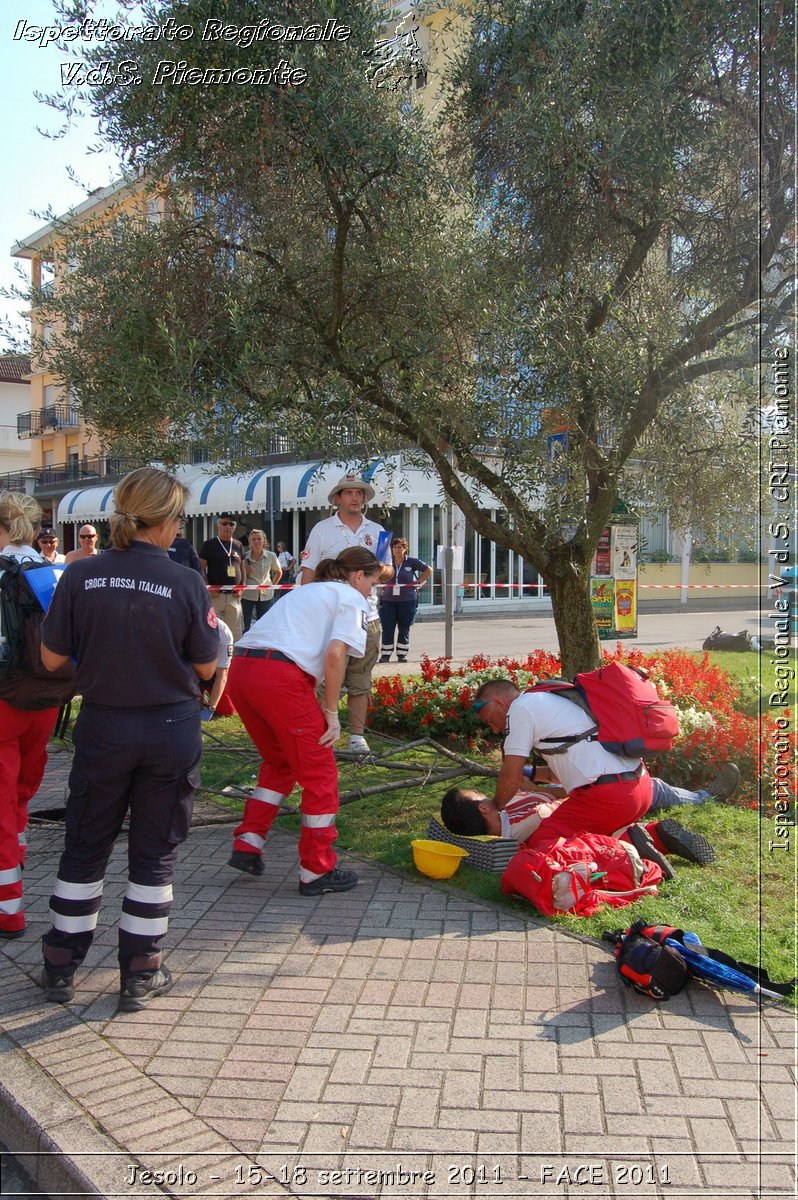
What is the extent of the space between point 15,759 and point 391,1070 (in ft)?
7.34

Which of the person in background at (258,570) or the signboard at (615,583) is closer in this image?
the signboard at (615,583)

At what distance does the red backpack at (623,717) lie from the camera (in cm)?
459

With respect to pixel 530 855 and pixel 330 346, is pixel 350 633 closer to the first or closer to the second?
pixel 530 855

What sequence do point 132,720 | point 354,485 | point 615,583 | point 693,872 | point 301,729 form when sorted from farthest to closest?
point 615,583 < point 354,485 < point 693,872 < point 301,729 < point 132,720

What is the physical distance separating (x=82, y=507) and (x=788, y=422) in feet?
124

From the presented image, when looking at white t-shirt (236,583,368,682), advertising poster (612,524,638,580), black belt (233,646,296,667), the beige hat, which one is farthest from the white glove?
advertising poster (612,524,638,580)

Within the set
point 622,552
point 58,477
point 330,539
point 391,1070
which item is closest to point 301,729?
point 391,1070

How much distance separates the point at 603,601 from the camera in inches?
543

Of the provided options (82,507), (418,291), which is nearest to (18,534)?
(418,291)

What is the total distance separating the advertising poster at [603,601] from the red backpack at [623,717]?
864cm

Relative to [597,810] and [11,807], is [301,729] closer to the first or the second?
[11,807]

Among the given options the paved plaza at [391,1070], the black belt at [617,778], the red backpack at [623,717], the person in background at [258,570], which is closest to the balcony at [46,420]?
the person in background at [258,570]

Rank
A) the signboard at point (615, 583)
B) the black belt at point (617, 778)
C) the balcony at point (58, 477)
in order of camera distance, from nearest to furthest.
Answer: the black belt at point (617, 778), the signboard at point (615, 583), the balcony at point (58, 477)

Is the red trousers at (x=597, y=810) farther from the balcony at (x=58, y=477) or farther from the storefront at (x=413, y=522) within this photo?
the balcony at (x=58, y=477)
